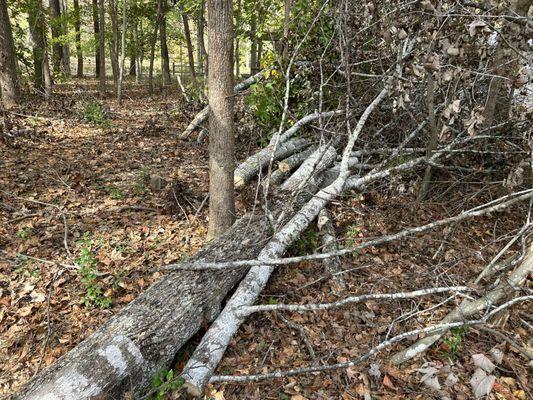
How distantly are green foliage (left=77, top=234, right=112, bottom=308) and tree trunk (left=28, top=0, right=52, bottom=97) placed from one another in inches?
321

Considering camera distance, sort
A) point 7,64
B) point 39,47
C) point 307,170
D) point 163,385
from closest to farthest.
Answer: point 163,385, point 307,170, point 7,64, point 39,47

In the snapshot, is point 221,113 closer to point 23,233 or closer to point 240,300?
point 240,300

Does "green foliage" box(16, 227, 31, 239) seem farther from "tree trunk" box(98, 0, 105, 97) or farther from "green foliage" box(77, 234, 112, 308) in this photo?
"tree trunk" box(98, 0, 105, 97)

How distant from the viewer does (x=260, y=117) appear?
745 centimetres

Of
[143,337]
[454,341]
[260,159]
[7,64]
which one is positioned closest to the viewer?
[143,337]

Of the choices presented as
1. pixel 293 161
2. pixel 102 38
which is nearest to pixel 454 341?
pixel 293 161

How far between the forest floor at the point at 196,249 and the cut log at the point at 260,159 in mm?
493

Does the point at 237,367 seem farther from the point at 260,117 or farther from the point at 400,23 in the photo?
the point at 260,117

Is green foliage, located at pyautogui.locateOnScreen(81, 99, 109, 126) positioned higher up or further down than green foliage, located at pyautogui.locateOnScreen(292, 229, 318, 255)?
higher up

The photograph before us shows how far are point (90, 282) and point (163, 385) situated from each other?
1596 mm

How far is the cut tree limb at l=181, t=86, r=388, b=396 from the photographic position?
305 cm

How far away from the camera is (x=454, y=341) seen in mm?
3592

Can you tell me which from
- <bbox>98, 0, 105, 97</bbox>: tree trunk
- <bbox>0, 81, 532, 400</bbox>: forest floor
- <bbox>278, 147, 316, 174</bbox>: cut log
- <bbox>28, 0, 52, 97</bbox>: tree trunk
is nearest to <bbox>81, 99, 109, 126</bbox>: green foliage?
<bbox>0, 81, 532, 400</bbox>: forest floor

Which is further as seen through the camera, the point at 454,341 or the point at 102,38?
the point at 102,38
